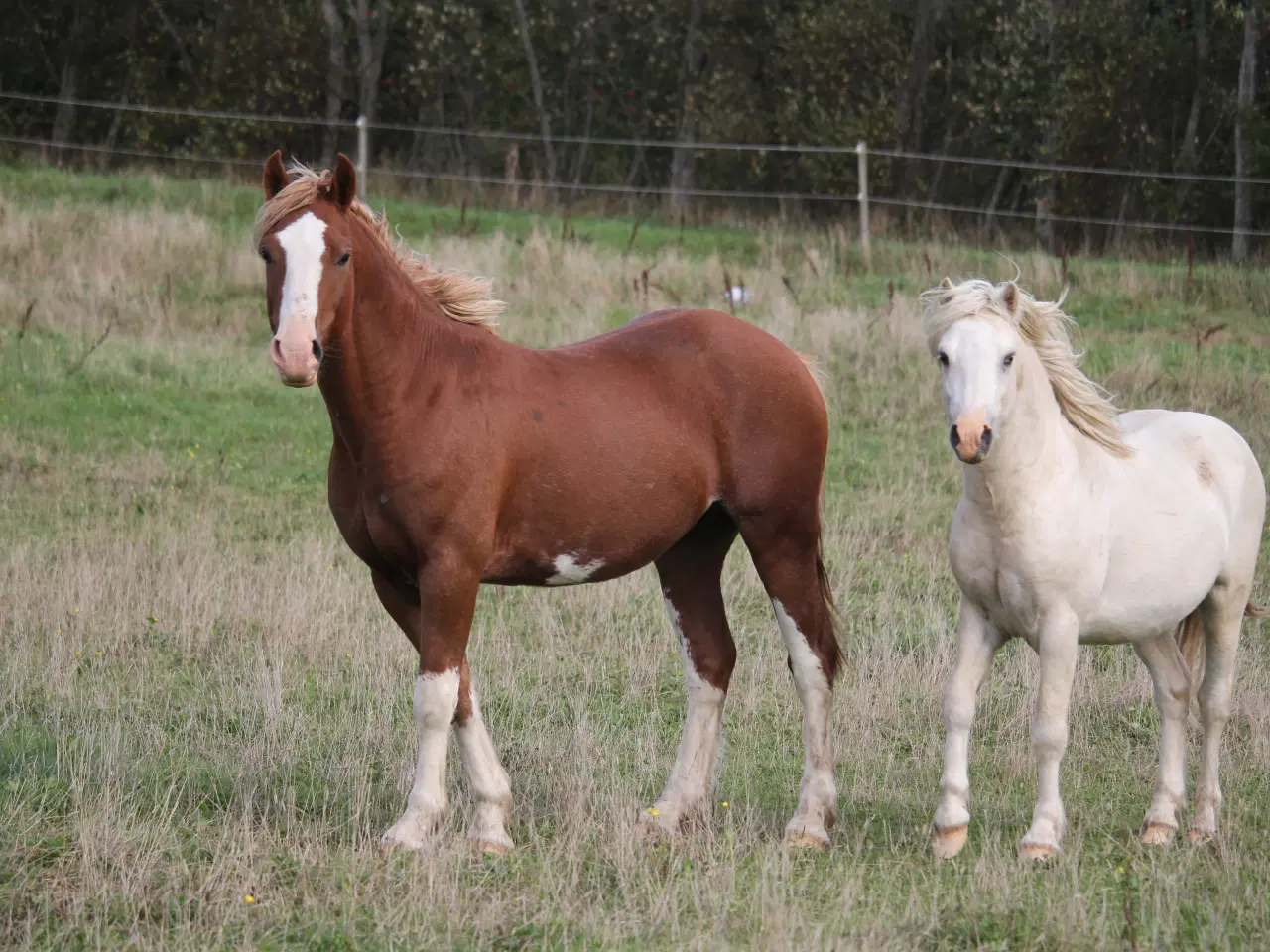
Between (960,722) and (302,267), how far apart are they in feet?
8.67

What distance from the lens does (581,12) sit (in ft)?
97.3

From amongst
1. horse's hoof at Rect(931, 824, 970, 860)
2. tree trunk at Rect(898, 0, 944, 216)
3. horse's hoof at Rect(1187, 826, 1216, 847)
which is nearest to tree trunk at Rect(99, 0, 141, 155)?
tree trunk at Rect(898, 0, 944, 216)

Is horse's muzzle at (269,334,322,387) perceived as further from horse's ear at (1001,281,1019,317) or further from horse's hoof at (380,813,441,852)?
horse's ear at (1001,281,1019,317)

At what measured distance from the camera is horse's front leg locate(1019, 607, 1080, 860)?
4.98 metres

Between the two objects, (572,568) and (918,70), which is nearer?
(572,568)

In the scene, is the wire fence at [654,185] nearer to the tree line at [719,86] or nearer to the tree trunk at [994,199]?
the tree trunk at [994,199]

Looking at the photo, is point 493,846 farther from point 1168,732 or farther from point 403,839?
point 1168,732

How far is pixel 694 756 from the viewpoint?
18.9ft

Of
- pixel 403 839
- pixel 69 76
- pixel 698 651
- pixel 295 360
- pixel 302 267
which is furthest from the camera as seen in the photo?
pixel 69 76

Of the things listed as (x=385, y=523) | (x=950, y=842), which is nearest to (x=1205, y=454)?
(x=950, y=842)

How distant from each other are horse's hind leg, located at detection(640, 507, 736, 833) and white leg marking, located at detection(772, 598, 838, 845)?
0.91 ft

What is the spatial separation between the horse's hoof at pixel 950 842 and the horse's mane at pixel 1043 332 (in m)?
1.46

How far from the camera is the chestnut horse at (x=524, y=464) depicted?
4980mm

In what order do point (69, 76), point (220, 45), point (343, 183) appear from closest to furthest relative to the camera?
point (343, 183) < point (220, 45) < point (69, 76)
